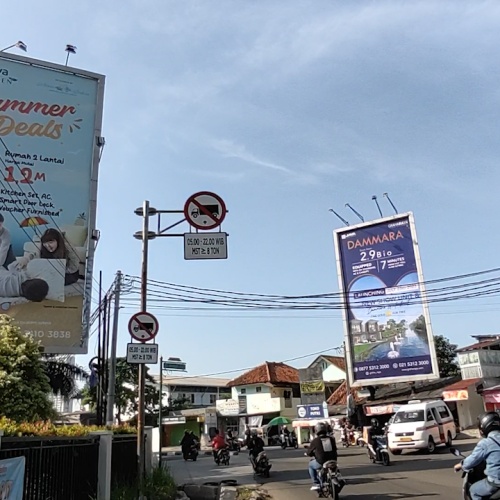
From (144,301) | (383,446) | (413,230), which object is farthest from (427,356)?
(144,301)

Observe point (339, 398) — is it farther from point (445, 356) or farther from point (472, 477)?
point (472, 477)

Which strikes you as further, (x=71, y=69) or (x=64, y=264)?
(x=71, y=69)

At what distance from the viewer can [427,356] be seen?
31.3 m

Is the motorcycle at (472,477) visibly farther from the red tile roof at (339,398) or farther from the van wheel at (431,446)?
the red tile roof at (339,398)

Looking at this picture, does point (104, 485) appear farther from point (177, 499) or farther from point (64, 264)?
point (64, 264)

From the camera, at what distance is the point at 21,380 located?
13102 millimetres

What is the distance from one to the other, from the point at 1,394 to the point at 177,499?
16.0ft

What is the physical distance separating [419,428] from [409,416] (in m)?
0.81

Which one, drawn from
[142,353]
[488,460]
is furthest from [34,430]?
[488,460]

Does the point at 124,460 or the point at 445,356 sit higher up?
the point at 445,356

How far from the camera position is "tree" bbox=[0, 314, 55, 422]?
12938mm

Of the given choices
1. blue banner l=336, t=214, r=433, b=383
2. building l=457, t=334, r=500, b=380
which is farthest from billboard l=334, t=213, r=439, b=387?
building l=457, t=334, r=500, b=380

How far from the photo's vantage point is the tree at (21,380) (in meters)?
12.9

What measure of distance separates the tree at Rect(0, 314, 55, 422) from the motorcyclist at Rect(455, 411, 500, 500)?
9.87 meters
